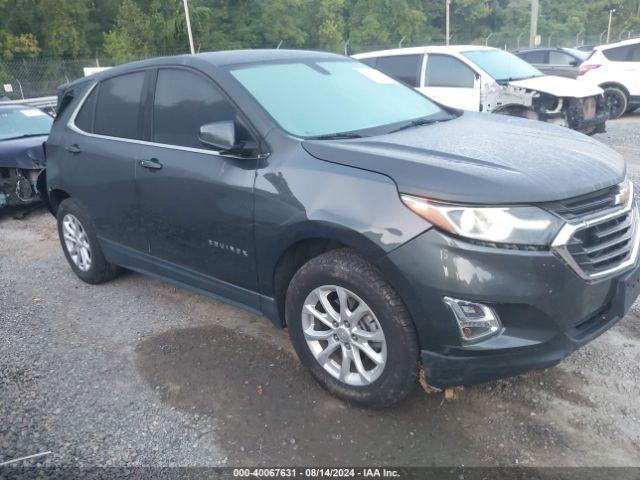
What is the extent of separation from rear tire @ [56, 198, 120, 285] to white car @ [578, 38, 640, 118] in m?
11.7

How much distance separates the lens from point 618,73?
497 inches

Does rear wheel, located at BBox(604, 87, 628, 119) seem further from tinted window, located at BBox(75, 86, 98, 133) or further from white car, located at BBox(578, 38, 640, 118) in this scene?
tinted window, located at BBox(75, 86, 98, 133)

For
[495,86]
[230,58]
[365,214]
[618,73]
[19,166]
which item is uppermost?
[230,58]

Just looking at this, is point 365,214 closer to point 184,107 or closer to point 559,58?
point 184,107

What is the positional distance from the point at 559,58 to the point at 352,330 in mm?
17691

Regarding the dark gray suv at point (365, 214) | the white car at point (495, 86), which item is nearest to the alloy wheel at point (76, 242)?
the dark gray suv at point (365, 214)

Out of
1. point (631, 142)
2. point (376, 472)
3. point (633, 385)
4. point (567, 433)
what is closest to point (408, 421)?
point (376, 472)

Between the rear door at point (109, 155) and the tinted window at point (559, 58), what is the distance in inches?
656

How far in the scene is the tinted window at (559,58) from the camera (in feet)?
57.9

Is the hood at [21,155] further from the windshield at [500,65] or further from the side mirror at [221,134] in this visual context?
the windshield at [500,65]

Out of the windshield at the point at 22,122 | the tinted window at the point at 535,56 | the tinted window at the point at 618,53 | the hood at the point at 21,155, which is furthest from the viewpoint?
the tinted window at the point at 535,56

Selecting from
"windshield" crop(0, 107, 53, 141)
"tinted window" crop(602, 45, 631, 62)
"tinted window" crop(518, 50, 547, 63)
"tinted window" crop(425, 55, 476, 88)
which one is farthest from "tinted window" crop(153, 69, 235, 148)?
"tinted window" crop(518, 50, 547, 63)

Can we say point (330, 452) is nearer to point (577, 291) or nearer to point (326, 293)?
point (326, 293)

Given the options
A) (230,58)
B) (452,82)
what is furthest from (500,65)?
(230,58)
